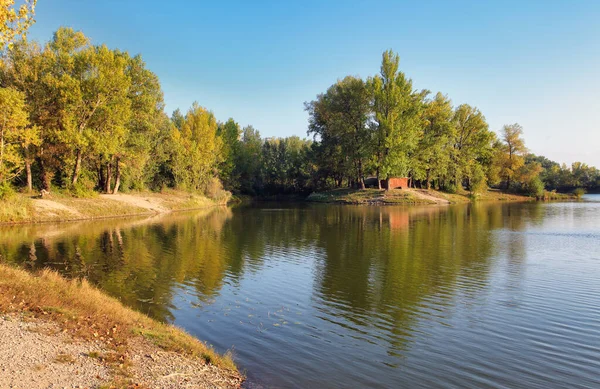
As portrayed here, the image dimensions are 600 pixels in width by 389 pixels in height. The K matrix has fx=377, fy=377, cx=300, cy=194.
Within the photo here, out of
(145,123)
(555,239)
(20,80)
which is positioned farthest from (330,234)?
(20,80)

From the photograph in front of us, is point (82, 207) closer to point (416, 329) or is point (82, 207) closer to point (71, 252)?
point (71, 252)

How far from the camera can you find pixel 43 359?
7797 millimetres

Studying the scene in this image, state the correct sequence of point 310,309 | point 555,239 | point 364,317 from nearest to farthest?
point 364,317 → point 310,309 → point 555,239

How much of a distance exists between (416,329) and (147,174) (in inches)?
2369

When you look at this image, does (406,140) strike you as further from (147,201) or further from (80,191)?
(80,191)

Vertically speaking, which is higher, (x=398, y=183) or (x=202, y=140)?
(x=202, y=140)

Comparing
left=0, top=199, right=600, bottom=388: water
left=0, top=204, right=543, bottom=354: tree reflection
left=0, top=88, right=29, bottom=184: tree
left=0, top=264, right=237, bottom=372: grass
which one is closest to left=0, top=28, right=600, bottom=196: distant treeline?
left=0, top=88, right=29, bottom=184: tree

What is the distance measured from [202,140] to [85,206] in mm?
37032

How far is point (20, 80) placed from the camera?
43719 millimetres

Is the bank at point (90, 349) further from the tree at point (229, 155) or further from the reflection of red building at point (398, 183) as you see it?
the tree at point (229, 155)

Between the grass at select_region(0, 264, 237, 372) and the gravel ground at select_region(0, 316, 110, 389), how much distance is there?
0.52m

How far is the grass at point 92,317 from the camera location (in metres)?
9.41

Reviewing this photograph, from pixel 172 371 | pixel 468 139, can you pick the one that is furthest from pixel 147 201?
pixel 468 139

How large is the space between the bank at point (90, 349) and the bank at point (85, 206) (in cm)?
3191
